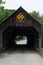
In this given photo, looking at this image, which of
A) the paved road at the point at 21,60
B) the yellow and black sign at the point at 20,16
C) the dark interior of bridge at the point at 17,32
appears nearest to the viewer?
the paved road at the point at 21,60

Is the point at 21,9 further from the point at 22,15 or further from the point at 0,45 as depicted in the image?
the point at 0,45

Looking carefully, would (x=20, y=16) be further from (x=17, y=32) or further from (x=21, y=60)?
(x=17, y=32)

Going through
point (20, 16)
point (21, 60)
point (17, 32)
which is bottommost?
point (21, 60)

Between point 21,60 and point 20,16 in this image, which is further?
point 20,16

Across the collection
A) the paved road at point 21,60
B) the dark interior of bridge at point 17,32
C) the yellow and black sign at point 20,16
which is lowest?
the paved road at point 21,60

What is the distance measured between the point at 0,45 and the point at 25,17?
4037 mm

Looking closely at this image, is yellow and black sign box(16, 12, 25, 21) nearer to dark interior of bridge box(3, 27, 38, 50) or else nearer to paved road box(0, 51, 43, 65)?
dark interior of bridge box(3, 27, 38, 50)

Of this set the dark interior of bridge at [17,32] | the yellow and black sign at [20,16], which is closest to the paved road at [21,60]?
the yellow and black sign at [20,16]

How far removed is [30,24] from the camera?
30.6 m

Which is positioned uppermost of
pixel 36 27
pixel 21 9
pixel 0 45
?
pixel 21 9

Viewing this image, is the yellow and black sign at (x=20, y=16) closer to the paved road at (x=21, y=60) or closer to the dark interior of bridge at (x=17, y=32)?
the dark interior of bridge at (x=17, y=32)

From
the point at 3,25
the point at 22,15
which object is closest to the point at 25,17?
the point at 22,15

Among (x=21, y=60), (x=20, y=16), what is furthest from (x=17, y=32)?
(x=21, y=60)

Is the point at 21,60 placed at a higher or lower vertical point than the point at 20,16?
lower
